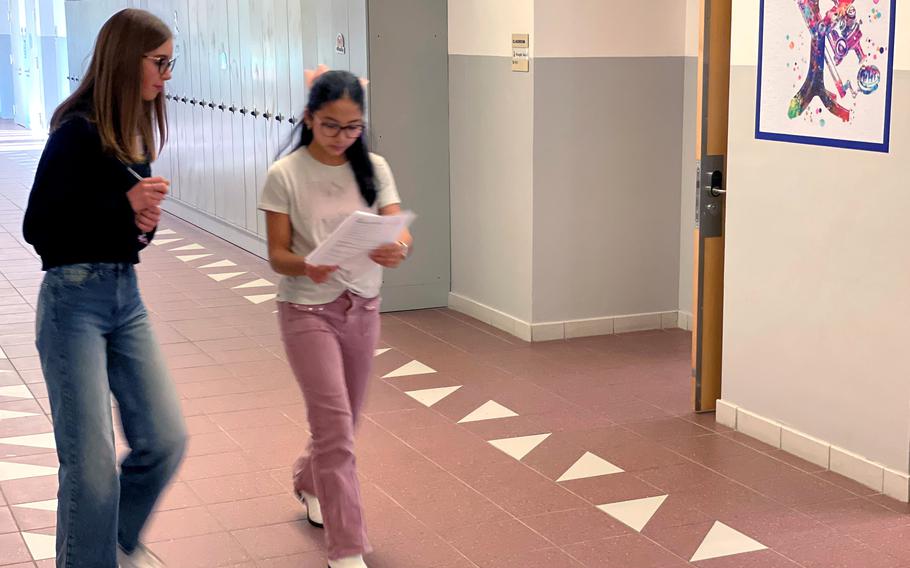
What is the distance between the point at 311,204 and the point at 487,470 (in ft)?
5.20

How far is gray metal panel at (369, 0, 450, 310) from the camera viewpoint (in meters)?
7.10

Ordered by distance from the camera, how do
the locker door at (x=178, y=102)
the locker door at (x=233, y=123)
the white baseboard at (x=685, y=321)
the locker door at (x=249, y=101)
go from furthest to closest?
the locker door at (x=178, y=102) → the locker door at (x=233, y=123) → the locker door at (x=249, y=101) → the white baseboard at (x=685, y=321)

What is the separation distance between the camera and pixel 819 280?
14.5ft

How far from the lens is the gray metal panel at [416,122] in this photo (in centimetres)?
710

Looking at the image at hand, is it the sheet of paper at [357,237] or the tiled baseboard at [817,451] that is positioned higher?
the sheet of paper at [357,237]

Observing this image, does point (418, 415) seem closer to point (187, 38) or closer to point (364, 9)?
point (364, 9)

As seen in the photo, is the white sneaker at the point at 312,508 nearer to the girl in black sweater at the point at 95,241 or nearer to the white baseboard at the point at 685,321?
the girl in black sweater at the point at 95,241

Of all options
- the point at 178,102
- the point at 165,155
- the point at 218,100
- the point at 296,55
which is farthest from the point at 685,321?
the point at 165,155

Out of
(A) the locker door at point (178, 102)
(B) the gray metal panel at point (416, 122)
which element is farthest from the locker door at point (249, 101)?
(B) the gray metal panel at point (416, 122)

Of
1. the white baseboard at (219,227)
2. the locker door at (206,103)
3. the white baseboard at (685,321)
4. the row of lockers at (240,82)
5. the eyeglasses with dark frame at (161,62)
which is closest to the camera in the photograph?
the eyeglasses with dark frame at (161,62)

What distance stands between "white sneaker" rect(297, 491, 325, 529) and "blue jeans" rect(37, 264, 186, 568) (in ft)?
2.80

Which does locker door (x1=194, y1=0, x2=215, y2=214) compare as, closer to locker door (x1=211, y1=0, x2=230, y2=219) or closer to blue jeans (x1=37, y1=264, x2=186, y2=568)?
locker door (x1=211, y1=0, x2=230, y2=219)

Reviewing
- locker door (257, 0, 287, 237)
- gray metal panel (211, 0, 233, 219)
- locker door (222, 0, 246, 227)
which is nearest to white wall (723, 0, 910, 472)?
locker door (257, 0, 287, 237)

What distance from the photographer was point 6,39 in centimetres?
2577
